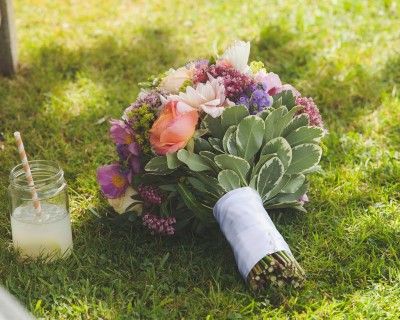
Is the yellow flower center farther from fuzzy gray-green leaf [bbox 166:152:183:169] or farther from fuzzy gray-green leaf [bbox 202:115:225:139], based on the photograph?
fuzzy gray-green leaf [bbox 202:115:225:139]

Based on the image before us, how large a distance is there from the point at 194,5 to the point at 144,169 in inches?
94.4

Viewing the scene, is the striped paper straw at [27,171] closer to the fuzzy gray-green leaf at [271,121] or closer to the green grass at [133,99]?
the green grass at [133,99]

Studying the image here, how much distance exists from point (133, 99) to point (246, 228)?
155cm

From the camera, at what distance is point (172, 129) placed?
2430mm

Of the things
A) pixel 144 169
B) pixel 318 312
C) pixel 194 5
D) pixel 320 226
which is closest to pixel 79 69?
pixel 194 5

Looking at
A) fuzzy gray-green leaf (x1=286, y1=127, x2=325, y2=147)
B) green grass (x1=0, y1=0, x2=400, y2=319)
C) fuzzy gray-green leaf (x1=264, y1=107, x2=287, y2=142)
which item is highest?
fuzzy gray-green leaf (x1=264, y1=107, x2=287, y2=142)

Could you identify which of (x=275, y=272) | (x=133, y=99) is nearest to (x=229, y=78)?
(x=275, y=272)

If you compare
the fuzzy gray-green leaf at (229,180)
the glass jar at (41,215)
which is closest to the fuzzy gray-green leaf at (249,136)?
the fuzzy gray-green leaf at (229,180)

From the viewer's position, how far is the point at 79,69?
13.1ft

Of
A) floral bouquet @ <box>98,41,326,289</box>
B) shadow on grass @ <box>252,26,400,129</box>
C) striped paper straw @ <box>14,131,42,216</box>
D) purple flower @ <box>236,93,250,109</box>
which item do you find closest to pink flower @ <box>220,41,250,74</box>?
floral bouquet @ <box>98,41,326,289</box>

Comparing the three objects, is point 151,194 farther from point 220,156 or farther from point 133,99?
point 133,99

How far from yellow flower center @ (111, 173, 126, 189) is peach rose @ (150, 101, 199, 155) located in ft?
0.73

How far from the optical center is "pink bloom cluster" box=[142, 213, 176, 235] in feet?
8.30

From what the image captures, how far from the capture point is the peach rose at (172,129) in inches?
96.0
